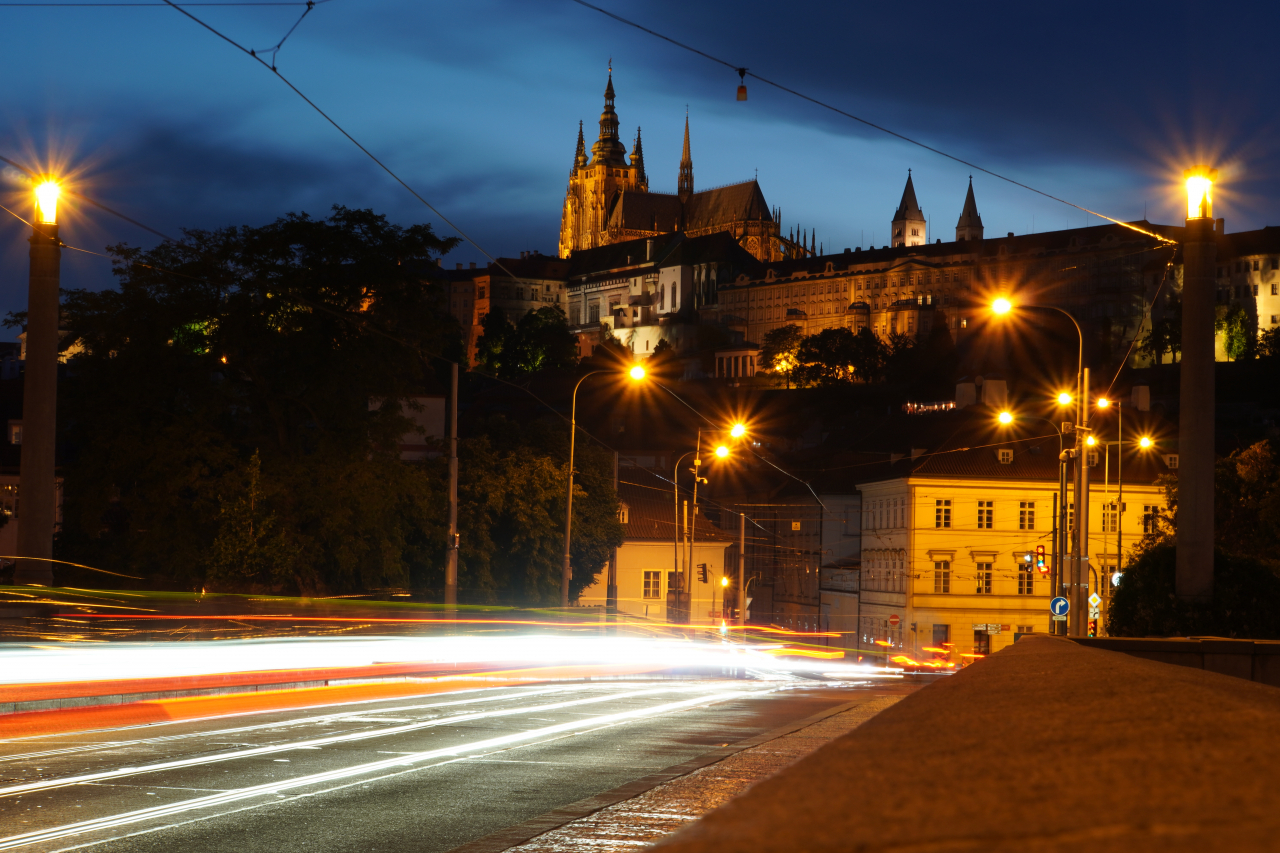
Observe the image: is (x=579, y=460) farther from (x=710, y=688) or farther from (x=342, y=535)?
(x=710, y=688)

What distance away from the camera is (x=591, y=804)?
10617mm

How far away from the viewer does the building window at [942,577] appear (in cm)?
7275

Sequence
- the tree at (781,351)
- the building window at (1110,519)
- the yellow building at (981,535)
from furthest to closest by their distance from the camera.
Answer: the tree at (781,351) → the yellow building at (981,535) → the building window at (1110,519)

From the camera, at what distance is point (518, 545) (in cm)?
5538

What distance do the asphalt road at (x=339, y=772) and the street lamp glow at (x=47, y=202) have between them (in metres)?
7.26

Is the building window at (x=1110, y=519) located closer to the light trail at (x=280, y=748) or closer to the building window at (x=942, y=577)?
the building window at (x=942, y=577)

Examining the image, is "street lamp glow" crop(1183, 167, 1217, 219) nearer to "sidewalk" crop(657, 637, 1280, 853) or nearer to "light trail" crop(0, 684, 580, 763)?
"light trail" crop(0, 684, 580, 763)

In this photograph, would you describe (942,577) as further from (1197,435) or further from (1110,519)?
(1197,435)

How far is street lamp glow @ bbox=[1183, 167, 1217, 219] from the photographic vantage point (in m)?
16.6

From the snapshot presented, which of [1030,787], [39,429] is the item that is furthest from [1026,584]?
[1030,787]

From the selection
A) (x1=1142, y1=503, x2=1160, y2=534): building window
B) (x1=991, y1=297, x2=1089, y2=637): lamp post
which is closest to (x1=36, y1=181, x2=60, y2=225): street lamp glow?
(x1=991, y1=297, x2=1089, y2=637): lamp post

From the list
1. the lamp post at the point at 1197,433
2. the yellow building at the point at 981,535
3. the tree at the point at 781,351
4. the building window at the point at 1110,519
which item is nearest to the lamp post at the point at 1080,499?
the lamp post at the point at 1197,433

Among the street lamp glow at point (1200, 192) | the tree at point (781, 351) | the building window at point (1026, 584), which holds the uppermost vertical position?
the tree at point (781, 351)

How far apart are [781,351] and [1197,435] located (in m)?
182
